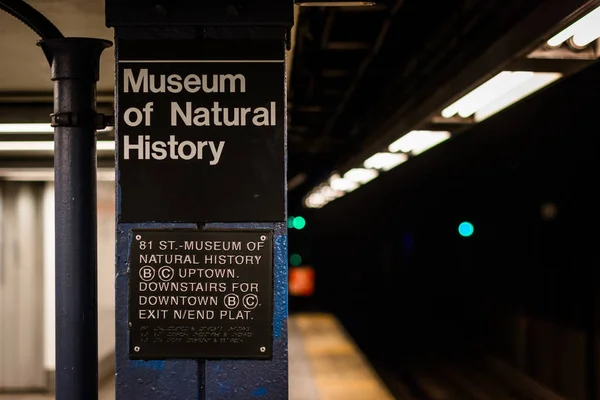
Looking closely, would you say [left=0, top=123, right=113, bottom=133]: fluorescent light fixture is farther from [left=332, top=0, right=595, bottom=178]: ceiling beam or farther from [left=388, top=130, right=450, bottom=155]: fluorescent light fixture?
[left=388, top=130, right=450, bottom=155]: fluorescent light fixture

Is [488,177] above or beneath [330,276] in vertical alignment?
above

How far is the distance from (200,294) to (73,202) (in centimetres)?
82

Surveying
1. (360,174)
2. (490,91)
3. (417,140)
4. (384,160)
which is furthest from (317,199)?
(490,91)

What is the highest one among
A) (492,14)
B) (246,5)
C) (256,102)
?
(492,14)

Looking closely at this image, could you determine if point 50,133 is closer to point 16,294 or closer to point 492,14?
point 16,294

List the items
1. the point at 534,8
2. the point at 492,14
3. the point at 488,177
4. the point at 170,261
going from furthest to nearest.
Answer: the point at 488,177
the point at 492,14
the point at 534,8
the point at 170,261

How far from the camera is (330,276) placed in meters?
34.5

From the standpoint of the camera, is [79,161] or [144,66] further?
[79,161]

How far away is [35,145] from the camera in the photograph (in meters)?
6.16

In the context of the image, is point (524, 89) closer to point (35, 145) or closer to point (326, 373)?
point (35, 145)

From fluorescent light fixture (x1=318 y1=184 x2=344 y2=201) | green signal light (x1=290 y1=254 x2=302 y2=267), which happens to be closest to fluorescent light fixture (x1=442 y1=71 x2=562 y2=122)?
fluorescent light fixture (x1=318 y1=184 x2=344 y2=201)

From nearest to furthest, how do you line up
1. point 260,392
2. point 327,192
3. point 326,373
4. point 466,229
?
1. point 260,392
2. point 326,373
3. point 327,192
4. point 466,229

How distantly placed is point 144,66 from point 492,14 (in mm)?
3366

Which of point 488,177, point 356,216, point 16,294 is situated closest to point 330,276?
point 356,216
